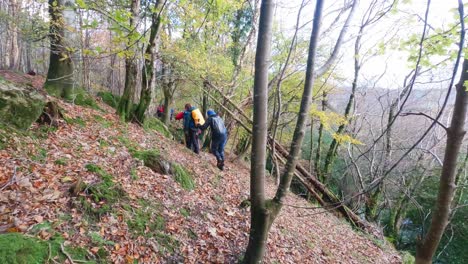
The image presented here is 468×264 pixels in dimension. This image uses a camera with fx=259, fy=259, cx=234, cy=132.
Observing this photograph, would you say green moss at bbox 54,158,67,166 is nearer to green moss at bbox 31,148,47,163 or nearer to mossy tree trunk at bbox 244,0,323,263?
green moss at bbox 31,148,47,163

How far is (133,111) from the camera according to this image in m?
7.89

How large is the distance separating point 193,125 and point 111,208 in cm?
551

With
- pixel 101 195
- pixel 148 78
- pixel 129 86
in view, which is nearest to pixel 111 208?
pixel 101 195

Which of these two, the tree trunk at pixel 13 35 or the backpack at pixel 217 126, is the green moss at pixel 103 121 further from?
the tree trunk at pixel 13 35

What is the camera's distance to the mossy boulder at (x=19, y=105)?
4.00 metres

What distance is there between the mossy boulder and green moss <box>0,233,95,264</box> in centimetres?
245

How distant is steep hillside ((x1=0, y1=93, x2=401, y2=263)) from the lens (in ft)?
9.23

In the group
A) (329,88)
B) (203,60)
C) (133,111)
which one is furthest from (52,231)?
(329,88)

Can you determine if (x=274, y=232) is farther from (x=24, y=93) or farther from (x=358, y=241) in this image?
(x=24, y=93)

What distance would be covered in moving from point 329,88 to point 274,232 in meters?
10.5

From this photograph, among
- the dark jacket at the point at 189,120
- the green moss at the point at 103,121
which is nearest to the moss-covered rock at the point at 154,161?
the green moss at the point at 103,121

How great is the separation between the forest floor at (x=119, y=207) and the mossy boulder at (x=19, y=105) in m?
0.22

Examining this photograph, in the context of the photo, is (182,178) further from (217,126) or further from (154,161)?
(217,126)

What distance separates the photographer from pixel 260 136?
3.41 meters
